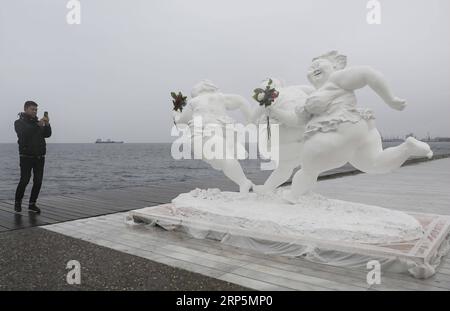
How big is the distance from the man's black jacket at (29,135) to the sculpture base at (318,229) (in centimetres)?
155

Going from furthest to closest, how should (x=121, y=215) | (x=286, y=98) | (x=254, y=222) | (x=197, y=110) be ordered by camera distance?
(x=121, y=215) < (x=197, y=110) < (x=286, y=98) < (x=254, y=222)

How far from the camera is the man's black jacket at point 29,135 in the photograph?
4375 millimetres

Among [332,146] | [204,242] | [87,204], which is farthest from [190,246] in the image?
[87,204]

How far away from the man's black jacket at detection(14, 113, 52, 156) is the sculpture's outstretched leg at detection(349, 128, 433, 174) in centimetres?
358

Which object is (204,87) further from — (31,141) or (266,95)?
(31,141)

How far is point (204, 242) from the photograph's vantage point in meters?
3.29

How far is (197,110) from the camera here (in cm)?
415

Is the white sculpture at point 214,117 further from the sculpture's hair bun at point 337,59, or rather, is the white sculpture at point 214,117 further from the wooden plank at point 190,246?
the sculpture's hair bun at point 337,59

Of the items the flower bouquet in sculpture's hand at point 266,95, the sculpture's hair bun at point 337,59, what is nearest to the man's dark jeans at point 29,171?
the flower bouquet in sculpture's hand at point 266,95

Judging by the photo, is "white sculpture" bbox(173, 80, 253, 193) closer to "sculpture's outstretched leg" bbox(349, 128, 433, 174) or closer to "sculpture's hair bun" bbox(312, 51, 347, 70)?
"sculpture's hair bun" bbox(312, 51, 347, 70)

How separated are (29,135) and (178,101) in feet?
5.94
